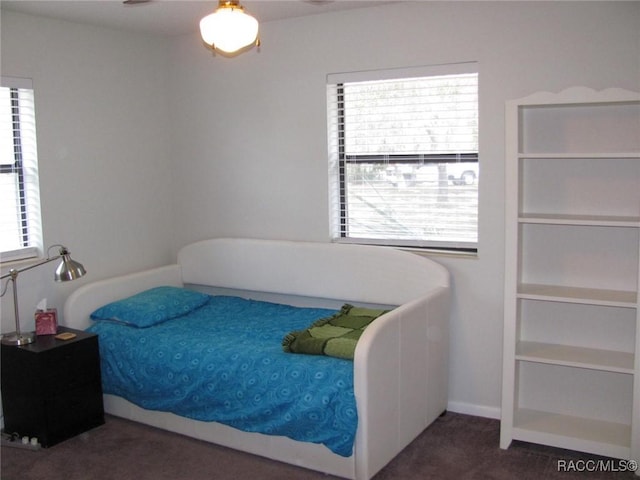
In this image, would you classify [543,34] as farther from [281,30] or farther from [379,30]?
[281,30]

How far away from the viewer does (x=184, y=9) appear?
3877 mm

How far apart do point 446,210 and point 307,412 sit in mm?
1560

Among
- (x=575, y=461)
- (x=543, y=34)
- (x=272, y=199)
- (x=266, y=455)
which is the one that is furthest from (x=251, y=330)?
(x=543, y=34)

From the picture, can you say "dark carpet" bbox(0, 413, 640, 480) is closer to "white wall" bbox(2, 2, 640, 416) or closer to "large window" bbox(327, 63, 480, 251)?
"white wall" bbox(2, 2, 640, 416)

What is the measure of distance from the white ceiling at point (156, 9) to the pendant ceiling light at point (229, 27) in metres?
1.26

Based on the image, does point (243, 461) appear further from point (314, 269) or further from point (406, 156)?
point (406, 156)

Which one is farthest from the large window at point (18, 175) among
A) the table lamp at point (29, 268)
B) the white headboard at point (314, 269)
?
the white headboard at point (314, 269)

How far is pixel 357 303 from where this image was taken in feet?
13.6

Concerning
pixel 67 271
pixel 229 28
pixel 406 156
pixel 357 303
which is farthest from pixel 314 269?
pixel 229 28

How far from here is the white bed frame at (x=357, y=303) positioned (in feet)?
10.0

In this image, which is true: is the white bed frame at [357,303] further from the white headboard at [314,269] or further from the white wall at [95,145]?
the white wall at [95,145]

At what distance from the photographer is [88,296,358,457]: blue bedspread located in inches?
120

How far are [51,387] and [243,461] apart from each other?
1.12 metres

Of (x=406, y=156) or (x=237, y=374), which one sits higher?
(x=406, y=156)
